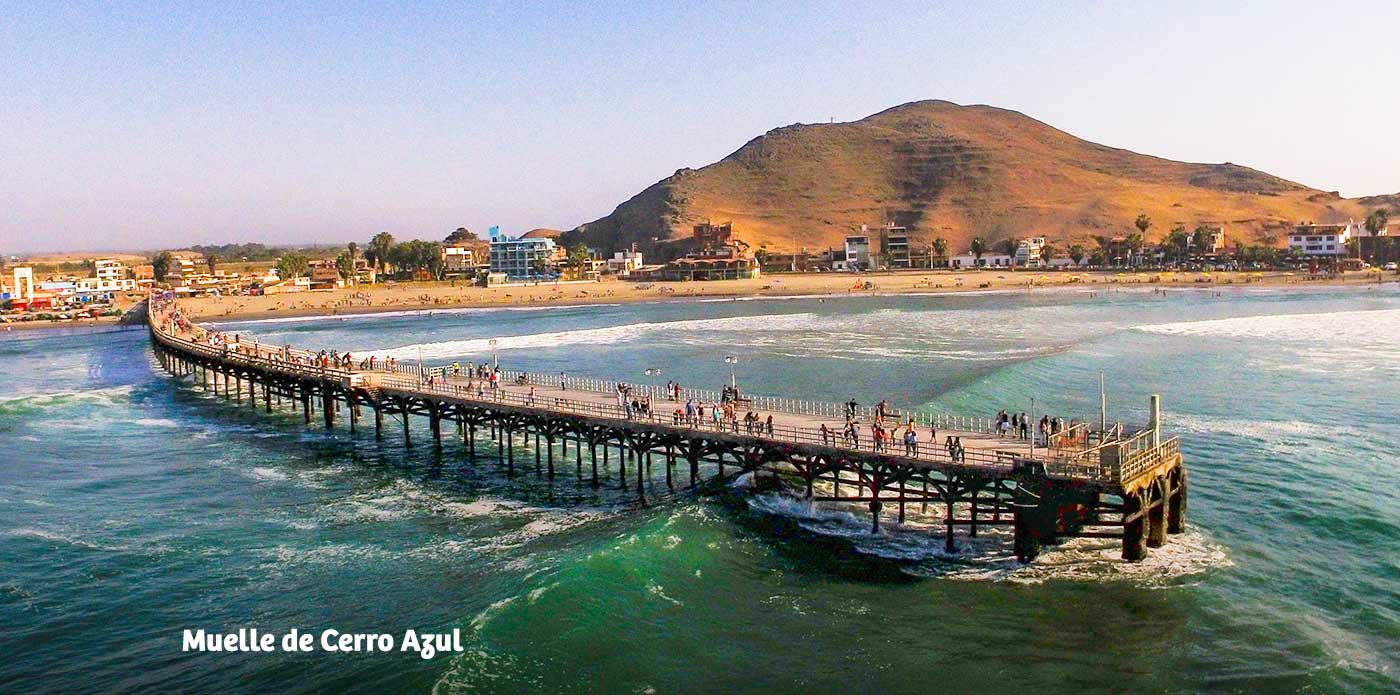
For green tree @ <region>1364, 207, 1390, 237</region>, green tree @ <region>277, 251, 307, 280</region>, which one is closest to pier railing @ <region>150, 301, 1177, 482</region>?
green tree @ <region>277, 251, 307, 280</region>

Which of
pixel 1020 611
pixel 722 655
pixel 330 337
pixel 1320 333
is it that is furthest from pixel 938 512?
pixel 330 337

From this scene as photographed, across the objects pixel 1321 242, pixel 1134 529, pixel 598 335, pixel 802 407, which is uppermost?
pixel 1321 242

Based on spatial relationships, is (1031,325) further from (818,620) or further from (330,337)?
(818,620)

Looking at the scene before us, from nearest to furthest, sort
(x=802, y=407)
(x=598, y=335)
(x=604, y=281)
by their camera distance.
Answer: (x=802, y=407) < (x=598, y=335) < (x=604, y=281)

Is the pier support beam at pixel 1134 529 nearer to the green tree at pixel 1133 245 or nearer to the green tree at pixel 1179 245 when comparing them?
the green tree at pixel 1133 245

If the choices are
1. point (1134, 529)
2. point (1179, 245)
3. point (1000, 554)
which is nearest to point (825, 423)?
point (1000, 554)

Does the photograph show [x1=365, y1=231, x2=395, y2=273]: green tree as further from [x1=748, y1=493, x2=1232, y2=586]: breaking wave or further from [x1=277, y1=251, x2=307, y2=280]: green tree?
[x1=748, y1=493, x2=1232, y2=586]: breaking wave

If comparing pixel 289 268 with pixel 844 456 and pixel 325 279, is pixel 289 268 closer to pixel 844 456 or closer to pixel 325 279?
pixel 325 279

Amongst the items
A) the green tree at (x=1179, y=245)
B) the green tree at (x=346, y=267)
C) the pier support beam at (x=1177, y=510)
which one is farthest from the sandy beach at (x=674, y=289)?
the pier support beam at (x=1177, y=510)
